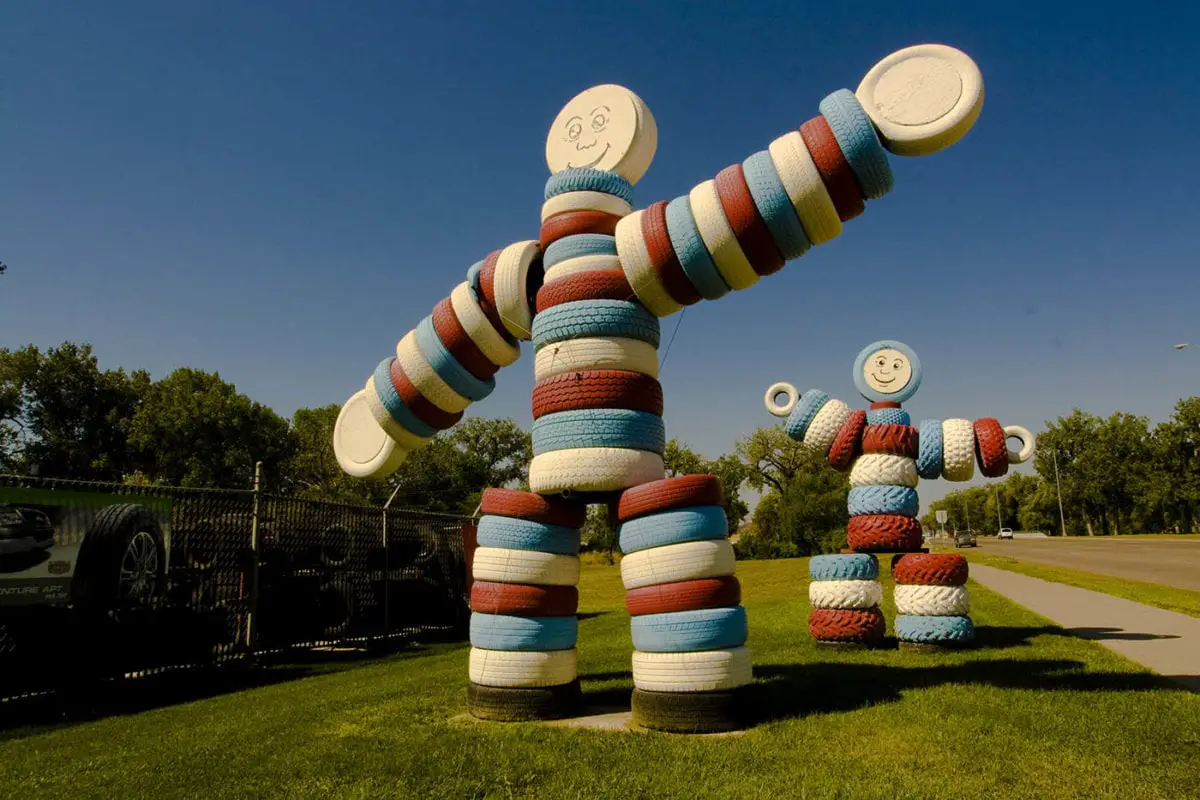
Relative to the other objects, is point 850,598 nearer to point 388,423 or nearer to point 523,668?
point 523,668

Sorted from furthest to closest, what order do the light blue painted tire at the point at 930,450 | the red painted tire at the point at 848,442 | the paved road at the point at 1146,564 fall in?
the paved road at the point at 1146,564 → the red painted tire at the point at 848,442 → the light blue painted tire at the point at 930,450

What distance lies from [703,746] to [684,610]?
2.25ft

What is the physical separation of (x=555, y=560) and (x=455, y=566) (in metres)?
8.21

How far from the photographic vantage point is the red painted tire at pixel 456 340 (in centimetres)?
548

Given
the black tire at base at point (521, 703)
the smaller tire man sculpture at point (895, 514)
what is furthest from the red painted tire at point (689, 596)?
the smaller tire man sculpture at point (895, 514)

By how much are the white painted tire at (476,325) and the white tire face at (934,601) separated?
4.45 metres

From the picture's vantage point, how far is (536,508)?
4723 mm

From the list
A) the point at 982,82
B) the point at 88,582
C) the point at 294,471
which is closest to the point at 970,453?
the point at 982,82

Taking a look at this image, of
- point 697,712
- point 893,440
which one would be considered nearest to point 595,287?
point 697,712

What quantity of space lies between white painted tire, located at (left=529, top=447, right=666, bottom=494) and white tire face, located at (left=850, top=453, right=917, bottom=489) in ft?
11.9

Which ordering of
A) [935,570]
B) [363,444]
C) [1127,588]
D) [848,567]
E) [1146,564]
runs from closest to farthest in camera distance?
[363,444]
[935,570]
[848,567]
[1127,588]
[1146,564]

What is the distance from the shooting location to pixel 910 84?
14.0 feet

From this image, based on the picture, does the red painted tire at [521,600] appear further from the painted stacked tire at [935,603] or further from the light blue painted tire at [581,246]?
the painted stacked tire at [935,603]

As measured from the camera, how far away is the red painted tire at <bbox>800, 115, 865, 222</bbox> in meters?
4.28
